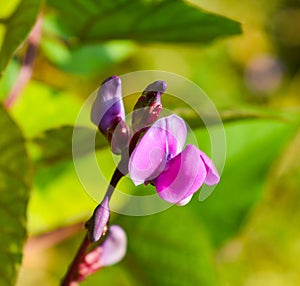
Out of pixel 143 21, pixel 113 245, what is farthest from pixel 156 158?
pixel 143 21

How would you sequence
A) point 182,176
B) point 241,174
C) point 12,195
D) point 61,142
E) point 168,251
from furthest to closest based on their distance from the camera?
point 241,174, point 168,251, point 61,142, point 12,195, point 182,176

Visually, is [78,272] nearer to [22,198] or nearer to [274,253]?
[22,198]

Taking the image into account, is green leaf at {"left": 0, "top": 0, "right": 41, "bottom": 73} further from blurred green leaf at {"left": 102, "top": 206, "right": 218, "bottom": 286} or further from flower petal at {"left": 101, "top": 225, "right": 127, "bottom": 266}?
blurred green leaf at {"left": 102, "top": 206, "right": 218, "bottom": 286}

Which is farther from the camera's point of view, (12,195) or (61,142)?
(61,142)

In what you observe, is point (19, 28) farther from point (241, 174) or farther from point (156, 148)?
point (241, 174)

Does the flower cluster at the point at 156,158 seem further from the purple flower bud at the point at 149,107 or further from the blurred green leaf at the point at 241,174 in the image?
the blurred green leaf at the point at 241,174

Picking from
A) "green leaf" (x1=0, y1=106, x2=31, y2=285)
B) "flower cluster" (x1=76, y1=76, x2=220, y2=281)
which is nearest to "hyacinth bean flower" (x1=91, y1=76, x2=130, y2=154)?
"flower cluster" (x1=76, y1=76, x2=220, y2=281)
